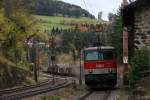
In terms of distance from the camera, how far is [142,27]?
27234 mm

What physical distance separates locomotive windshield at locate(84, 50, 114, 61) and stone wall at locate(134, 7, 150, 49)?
9.95 meters

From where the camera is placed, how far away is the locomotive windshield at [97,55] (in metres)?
37.5

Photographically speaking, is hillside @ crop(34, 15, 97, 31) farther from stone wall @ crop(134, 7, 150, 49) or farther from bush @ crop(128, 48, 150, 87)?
bush @ crop(128, 48, 150, 87)

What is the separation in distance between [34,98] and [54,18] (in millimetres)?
140060

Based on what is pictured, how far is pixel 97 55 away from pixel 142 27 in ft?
35.5

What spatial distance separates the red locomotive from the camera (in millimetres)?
37250

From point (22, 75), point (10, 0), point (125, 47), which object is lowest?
point (22, 75)

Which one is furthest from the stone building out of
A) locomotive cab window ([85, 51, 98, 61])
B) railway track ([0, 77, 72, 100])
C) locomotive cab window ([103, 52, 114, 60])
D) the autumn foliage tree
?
the autumn foliage tree

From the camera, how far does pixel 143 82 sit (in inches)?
907

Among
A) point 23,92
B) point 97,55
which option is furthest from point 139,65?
point 23,92

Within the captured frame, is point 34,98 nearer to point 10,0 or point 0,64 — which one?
point 0,64

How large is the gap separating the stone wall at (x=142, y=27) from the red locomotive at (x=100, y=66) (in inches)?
386

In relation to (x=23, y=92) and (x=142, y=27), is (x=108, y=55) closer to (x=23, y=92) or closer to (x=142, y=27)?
(x=23, y=92)

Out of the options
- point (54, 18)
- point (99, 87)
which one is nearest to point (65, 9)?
point (54, 18)
